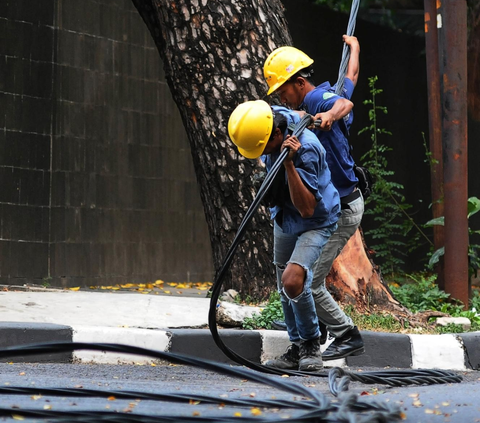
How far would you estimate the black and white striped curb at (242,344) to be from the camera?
5.05m

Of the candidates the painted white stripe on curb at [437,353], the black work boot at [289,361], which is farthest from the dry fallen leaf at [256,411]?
the painted white stripe on curb at [437,353]

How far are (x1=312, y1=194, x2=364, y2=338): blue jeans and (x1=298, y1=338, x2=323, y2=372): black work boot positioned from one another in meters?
0.19

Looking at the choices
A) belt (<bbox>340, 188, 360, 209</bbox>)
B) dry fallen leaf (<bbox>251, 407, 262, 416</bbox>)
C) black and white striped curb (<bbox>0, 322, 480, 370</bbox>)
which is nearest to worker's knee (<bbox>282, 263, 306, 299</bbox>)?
belt (<bbox>340, 188, 360, 209</bbox>)

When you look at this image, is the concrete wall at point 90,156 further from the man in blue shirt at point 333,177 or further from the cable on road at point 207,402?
the cable on road at point 207,402

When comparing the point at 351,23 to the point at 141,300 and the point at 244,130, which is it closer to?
the point at 244,130

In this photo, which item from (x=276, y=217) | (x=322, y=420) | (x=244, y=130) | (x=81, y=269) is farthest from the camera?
(x=81, y=269)

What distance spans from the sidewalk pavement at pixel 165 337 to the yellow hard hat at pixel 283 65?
1.53 m

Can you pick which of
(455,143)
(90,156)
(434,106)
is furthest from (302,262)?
(90,156)

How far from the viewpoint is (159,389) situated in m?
3.62

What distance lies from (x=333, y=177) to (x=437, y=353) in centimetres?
138

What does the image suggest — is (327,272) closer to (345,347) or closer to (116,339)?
(345,347)

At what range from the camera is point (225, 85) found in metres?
6.47

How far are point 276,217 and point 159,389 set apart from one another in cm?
137

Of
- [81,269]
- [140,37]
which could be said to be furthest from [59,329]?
[140,37]
